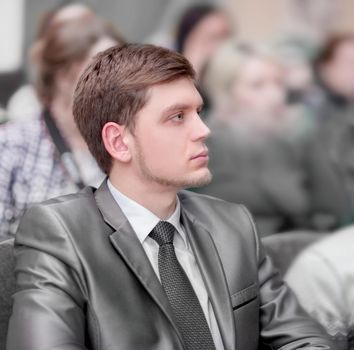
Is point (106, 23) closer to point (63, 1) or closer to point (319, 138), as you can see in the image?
point (63, 1)

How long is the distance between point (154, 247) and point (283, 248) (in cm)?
54

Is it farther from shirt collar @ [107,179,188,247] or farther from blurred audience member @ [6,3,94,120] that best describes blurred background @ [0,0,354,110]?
shirt collar @ [107,179,188,247]

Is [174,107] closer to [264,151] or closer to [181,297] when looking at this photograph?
[181,297]

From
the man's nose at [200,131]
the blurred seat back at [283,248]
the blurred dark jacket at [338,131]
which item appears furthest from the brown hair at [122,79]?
the blurred dark jacket at [338,131]

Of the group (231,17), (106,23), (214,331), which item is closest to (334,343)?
(214,331)

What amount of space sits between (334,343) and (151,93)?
0.61m

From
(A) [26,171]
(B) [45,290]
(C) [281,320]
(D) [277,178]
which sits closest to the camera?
(B) [45,290]

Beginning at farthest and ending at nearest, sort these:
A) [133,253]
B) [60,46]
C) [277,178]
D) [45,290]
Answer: [277,178] → [60,46] → [133,253] → [45,290]

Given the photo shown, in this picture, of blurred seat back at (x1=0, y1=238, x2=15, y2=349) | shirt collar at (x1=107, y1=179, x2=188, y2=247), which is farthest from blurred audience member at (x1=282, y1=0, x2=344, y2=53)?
blurred seat back at (x1=0, y1=238, x2=15, y2=349)

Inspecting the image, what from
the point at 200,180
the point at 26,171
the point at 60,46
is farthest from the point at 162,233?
the point at 60,46

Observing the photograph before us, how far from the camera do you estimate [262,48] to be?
10.3 ft

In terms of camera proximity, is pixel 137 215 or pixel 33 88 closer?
pixel 137 215

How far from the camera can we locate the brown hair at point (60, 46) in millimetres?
2297

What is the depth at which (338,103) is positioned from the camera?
3.34m
